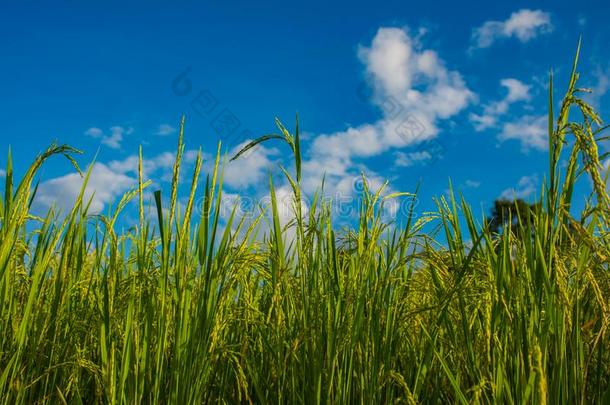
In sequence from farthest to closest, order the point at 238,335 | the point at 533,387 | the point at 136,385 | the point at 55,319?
the point at 238,335, the point at 55,319, the point at 136,385, the point at 533,387

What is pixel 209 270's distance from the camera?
6.66 ft

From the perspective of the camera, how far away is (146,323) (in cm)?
209

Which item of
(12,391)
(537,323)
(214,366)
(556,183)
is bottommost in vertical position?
(12,391)

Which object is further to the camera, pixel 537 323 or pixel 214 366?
pixel 214 366

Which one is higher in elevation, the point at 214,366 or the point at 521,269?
the point at 521,269

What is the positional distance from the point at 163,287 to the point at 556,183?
→ 132 centimetres

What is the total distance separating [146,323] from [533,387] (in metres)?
1.28

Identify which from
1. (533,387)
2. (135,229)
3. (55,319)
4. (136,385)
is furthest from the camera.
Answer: (135,229)

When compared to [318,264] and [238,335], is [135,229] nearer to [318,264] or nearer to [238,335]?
[238,335]

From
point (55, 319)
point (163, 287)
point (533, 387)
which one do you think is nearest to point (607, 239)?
point (533, 387)

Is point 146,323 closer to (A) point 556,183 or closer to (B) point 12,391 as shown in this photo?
(B) point 12,391

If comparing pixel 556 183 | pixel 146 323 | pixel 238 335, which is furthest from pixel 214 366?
pixel 556 183

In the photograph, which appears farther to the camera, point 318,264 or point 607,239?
point 318,264

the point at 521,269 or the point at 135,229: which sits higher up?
the point at 135,229
